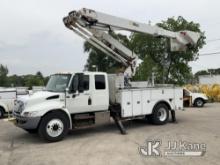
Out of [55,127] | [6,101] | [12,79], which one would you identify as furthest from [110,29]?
[12,79]

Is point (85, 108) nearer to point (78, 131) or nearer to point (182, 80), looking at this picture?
point (78, 131)

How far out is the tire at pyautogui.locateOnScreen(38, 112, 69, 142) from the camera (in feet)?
34.1

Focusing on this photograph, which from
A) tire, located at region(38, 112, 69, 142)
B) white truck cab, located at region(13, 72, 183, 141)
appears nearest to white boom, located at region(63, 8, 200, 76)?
white truck cab, located at region(13, 72, 183, 141)

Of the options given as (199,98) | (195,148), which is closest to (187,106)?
(199,98)

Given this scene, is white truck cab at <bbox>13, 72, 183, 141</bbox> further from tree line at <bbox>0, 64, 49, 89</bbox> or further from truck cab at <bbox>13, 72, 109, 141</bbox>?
tree line at <bbox>0, 64, 49, 89</bbox>

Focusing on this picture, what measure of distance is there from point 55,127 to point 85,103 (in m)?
1.52

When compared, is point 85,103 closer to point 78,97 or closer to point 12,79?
point 78,97

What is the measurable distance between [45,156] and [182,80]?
3091 centimetres

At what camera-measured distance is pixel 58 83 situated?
38.2 feet

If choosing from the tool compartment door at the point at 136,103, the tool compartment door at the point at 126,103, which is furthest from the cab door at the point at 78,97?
the tool compartment door at the point at 136,103

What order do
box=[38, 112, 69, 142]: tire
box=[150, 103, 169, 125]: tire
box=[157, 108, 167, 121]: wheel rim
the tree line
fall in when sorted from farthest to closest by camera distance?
the tree line < box=[157, 108, 167, 121]: wheel rim < box=[150, 103, 169, 125]: tire < box=[38, 112, 69, 142]: tire

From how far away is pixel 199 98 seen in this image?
911 inches

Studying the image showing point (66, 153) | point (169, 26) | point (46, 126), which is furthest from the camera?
point (169, 26)

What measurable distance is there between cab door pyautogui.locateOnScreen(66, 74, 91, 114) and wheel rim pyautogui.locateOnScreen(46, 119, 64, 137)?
2.34 feet
